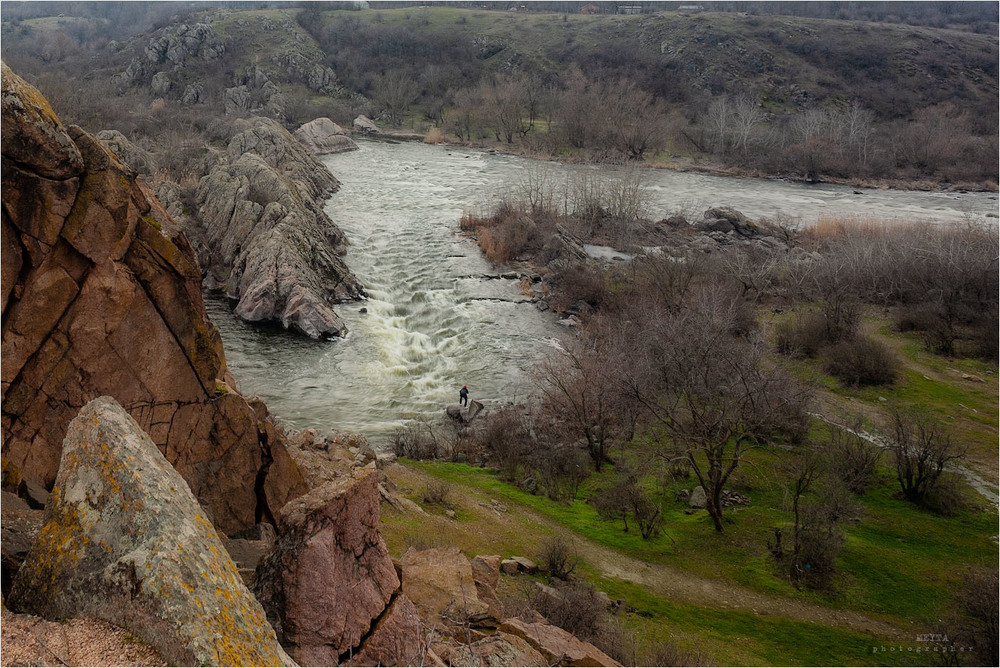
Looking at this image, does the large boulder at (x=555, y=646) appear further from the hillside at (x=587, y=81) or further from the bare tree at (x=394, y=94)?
the bare tree at (x=394, y=94)

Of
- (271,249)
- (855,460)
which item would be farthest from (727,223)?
(271,249)

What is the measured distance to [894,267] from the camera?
3381 cm

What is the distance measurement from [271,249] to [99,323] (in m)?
25.4

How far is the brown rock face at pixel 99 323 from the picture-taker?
22.5 feet

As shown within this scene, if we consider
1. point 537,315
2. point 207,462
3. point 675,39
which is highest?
point 675,39

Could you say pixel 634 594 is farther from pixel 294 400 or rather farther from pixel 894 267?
pixel 894 267

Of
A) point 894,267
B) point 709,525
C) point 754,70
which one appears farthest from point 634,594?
point 754,70

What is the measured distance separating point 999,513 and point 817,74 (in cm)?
9830

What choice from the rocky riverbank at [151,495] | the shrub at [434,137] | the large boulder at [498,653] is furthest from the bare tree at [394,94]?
the large boulder at [498,653]

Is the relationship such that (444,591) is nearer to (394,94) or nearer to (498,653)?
(498,653)

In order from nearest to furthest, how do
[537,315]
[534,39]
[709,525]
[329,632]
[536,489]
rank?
[329,632] → [709,525] → [536,489] → [537,315] → [534,39]

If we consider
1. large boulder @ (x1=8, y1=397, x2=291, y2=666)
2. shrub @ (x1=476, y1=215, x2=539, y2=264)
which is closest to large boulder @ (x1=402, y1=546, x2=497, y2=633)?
large boulder @ (x1=8, y1=397, x2=291, y2=666)

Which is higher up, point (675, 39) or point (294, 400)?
point (675, 39)

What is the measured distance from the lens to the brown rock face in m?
6.85
